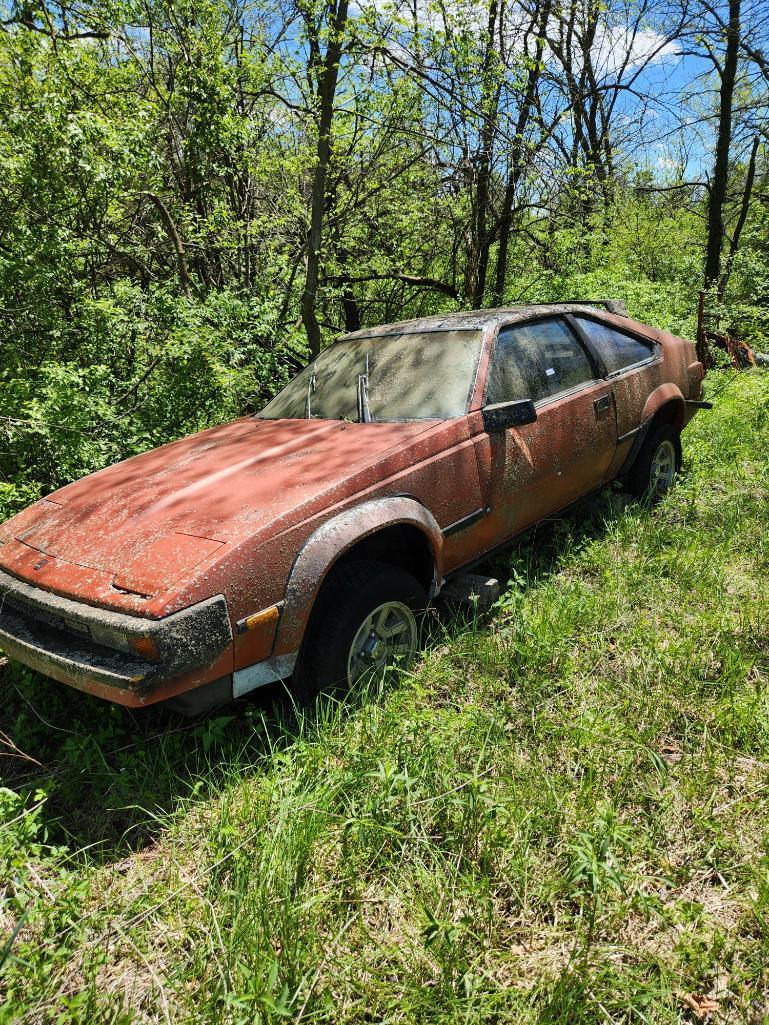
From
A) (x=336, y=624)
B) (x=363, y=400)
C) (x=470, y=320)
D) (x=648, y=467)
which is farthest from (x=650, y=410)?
(x=336, y=624)

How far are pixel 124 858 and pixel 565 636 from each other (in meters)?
1.99

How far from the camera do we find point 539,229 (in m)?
10.8

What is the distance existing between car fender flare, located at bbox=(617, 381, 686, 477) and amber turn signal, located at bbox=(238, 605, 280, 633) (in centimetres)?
283

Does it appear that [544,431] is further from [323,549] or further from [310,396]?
[323,549]

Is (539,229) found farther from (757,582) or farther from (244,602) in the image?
(244,602)

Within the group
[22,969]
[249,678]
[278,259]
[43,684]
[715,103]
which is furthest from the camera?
[715,103]

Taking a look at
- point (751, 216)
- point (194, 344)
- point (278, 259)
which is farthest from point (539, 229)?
point (751, 216)

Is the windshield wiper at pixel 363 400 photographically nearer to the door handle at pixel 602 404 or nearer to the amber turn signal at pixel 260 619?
the amber turn signal at pixel 260 619

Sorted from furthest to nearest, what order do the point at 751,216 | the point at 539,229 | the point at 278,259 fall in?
the point at 751,216
the point at 539,229
the point at 278,259

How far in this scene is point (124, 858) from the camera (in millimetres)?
2064

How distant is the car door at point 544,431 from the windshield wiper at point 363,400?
22.9 inches

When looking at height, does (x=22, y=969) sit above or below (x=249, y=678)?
below

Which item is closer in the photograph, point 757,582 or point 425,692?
point 425,692

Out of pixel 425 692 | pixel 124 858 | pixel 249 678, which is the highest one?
pixel 249 678
